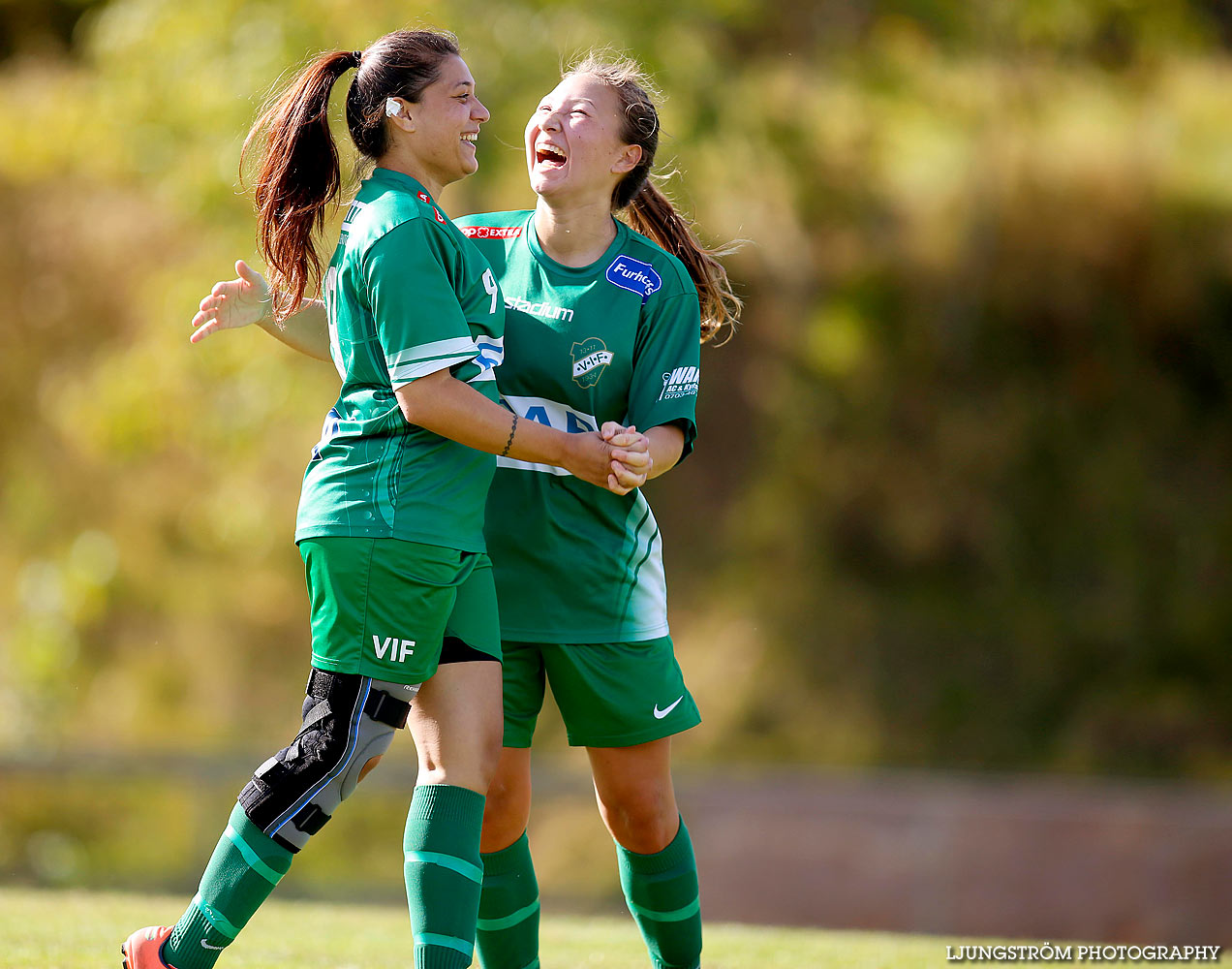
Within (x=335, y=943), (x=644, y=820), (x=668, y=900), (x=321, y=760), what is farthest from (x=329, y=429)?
(x=335, y=943)

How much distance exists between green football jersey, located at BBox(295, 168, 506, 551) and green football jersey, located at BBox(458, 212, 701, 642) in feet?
0.97

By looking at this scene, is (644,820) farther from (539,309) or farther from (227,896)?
(539,309)

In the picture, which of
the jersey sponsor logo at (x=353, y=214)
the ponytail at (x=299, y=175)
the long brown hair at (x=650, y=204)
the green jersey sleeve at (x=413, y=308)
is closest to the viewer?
the green jersey sleeve at (x=413, y=308)

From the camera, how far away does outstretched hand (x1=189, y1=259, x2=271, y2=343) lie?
9.37 ft

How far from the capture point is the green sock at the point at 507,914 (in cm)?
287

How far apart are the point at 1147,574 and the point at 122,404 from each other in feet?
26.2

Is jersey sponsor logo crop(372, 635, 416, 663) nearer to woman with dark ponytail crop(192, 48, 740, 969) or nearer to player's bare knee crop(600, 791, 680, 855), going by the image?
woman with dark ponytail crop(192, 48, 740, 969)

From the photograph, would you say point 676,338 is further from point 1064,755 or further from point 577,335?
point 1064,755

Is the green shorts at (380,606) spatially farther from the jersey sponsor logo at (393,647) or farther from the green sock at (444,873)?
the green sock at (444,873)

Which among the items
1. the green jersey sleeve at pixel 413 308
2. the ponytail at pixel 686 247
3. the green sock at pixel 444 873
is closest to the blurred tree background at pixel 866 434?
the ponytail at pixel 686 247

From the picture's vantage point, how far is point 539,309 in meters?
2.91

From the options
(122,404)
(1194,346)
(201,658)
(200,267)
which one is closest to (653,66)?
(200,267)

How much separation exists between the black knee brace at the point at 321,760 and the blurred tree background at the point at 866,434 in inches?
296

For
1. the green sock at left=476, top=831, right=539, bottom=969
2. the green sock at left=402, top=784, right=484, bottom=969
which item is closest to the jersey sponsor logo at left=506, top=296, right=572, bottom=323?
the green sock at left=402, top=784, right=484, bottom=969
